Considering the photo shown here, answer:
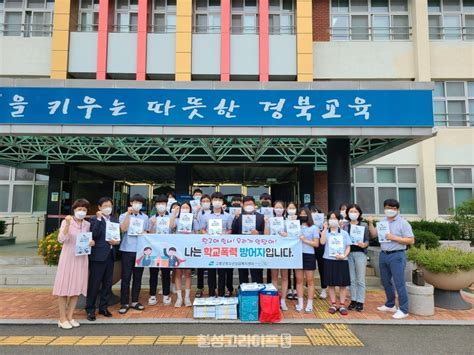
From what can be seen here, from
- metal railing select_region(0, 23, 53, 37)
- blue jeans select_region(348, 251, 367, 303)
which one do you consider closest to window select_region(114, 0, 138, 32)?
metal railing select_region(0, 23, 53, 37)

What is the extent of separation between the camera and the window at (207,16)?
16.2 meters

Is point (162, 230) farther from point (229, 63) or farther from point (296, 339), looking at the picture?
point (229, 63)

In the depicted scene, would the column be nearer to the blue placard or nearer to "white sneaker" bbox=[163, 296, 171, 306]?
the blue placard

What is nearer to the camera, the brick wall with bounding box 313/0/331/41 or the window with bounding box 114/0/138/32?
the brick wall with bounding box 313/0/331/41

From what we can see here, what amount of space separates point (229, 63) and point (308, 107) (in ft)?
26.2

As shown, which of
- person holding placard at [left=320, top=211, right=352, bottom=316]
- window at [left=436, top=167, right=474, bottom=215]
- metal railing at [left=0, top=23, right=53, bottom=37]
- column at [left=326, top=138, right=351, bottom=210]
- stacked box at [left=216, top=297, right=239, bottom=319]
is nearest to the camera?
stacked box at [left=216, top=297, right=239, bottom=319]

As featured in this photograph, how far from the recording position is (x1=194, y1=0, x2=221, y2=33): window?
636 inches

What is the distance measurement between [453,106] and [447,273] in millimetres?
12409

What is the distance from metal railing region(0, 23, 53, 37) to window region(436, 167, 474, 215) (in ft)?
62.5

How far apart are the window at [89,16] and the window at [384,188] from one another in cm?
1386

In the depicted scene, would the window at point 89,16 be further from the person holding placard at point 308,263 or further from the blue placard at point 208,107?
the person holding placard at point 308,263

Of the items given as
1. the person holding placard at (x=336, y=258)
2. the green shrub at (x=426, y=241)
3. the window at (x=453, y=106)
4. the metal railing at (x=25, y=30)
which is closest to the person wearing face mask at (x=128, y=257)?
the person holding placard at (x=336, y=258)

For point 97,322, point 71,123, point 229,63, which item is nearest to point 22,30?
point 229,63

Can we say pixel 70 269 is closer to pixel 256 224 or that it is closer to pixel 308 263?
pixel 256 224
